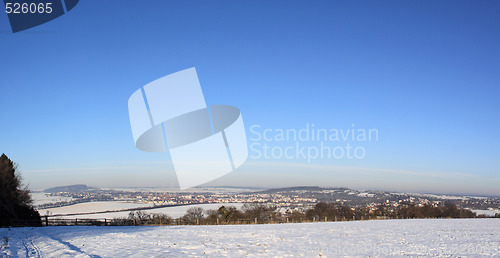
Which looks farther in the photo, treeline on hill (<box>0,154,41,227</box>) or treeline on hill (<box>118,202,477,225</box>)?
treeline on hill (<box>118,202,477,225</box>)

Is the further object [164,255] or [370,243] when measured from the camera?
[370,243]

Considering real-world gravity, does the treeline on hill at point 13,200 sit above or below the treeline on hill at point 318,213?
above

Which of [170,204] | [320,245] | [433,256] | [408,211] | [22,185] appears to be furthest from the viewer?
[170,204]

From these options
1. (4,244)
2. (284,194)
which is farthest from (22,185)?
(284,194)

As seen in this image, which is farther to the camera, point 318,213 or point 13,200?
point 318,213

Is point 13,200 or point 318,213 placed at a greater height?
point 13,200

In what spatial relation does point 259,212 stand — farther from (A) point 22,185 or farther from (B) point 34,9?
(B) point 34,9

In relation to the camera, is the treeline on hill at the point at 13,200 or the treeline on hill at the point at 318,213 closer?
the treeline on hill at the point at 13,200

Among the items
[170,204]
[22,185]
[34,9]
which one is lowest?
Answer: [170,204]
